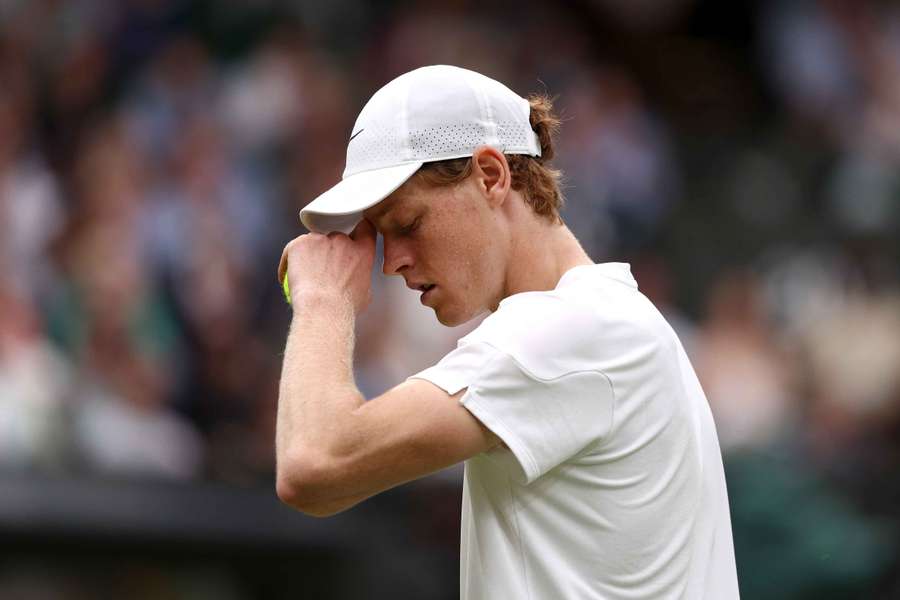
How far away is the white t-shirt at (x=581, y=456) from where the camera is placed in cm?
266

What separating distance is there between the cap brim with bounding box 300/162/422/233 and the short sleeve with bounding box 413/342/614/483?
1.11ft

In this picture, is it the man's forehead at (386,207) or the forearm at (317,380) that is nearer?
the forearm at (317,380)

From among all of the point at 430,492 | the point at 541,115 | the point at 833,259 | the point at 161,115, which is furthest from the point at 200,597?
the point at 833,259

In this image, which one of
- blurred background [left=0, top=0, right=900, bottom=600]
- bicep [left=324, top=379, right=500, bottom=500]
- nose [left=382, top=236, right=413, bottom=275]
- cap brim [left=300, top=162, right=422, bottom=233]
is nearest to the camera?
bicep [left=324, top=379, right=500, bottom=500]

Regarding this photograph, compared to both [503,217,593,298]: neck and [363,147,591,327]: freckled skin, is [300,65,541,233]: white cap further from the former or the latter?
[503,217,593,298]: neck

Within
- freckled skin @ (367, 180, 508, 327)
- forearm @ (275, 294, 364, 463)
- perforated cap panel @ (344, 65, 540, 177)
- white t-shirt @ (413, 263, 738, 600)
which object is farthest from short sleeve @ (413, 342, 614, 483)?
perforated cap panel @ (344, 65, 540, 177)

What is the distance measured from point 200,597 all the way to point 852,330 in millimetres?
4212

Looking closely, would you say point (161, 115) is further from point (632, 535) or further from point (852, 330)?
point (632, 535)

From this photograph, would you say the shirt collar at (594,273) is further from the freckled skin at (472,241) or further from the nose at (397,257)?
the nose at (397,257)

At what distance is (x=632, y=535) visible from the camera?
2.74 meters

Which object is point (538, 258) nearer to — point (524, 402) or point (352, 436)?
point (524, 402)

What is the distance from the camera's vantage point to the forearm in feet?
8.67

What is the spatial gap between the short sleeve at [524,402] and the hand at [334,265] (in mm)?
347

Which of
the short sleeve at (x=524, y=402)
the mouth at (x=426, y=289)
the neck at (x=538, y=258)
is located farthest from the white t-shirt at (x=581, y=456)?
the mouth at (x=426, y=289)
